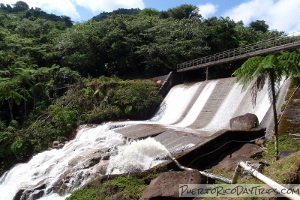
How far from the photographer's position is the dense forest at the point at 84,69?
13.5m

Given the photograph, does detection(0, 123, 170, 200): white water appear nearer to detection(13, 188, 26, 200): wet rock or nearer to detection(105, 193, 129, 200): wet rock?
detection(13, 188, 26, 200): wet rock

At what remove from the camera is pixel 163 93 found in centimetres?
1797

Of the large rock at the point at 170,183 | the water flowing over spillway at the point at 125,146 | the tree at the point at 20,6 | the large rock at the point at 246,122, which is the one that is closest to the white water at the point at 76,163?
the water flowing over spillway at the point at 125,146

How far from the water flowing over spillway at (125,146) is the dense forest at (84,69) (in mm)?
1515

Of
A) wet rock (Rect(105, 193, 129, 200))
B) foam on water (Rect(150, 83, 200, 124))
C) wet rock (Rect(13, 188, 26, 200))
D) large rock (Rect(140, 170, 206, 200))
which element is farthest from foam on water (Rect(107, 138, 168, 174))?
foam on water (Rect(150, 83, 200, 124))

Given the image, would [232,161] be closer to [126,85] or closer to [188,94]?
[188,94]

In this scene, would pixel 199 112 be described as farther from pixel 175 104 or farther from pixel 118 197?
pixel 118 197

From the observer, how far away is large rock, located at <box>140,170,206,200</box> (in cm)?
483

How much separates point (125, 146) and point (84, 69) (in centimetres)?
1467

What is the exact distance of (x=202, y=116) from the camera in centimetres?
1262

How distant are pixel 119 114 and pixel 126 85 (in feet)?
8.46

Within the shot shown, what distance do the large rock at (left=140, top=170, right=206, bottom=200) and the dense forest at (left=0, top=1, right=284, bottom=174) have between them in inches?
334

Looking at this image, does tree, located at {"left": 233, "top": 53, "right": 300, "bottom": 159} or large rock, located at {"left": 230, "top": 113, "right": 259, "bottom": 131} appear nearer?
tree, located at {"left": 233, "top": 53, "right": 300, "bottom": 159}

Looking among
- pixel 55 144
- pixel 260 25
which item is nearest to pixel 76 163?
pixel 55 144
